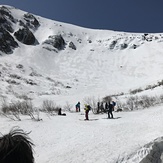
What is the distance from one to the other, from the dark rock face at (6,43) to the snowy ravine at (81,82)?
408mm

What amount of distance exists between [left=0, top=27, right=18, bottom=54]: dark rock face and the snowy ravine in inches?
16.0

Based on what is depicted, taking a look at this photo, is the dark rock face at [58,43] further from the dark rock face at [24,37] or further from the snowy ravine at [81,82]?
the dark rock face at [24,37]

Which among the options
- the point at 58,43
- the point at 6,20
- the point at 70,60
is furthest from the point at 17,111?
the point at 6,20

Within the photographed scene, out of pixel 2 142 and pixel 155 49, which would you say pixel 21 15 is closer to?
pixel 155 49

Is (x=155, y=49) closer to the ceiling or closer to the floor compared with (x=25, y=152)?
closer to the ceiling

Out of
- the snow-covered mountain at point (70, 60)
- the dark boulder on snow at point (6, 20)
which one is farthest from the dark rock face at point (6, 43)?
the dark boulder on snow at point (6, 20)

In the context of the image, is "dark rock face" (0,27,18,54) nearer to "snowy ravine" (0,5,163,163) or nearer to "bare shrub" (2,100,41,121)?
"snowy ravine" (0,5,163,163)

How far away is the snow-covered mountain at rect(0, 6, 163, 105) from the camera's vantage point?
129 feet

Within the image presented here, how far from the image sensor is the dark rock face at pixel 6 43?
55.2 m

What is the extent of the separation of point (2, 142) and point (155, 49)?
75.2 meters

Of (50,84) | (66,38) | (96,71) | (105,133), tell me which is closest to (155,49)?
(96,71)

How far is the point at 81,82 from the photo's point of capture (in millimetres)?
45531

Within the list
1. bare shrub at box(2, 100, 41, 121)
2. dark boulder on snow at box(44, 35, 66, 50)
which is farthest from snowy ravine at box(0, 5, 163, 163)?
bare shrub at box(2, 100, 41, 121)

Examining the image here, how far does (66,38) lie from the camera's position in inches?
3135
